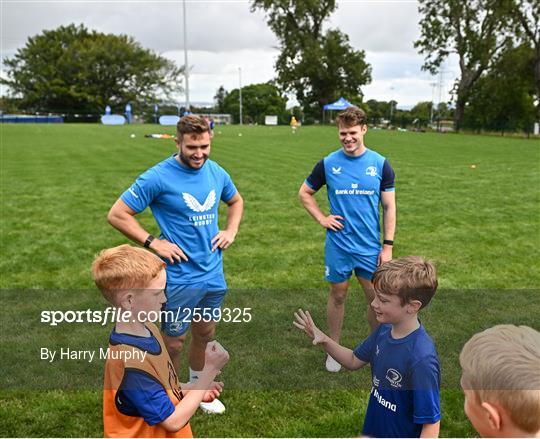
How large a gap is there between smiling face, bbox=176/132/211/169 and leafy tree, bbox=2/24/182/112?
7347cm

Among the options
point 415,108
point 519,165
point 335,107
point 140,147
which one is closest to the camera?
point 519,165

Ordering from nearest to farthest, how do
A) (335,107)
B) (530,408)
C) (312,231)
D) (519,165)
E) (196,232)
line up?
(530,408)
(196,232)
(312,231)
(519,165)
(335,107)

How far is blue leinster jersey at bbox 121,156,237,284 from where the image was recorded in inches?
127

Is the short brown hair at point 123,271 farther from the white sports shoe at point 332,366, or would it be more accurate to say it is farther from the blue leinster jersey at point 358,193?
the white sports shoe at point 332,366

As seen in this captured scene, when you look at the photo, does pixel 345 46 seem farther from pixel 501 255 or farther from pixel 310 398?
pixel 310 398

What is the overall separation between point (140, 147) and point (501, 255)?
767 inches

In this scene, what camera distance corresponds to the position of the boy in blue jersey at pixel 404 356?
2.17 metres

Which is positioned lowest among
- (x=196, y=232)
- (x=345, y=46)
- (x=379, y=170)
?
(x=196, y=232)

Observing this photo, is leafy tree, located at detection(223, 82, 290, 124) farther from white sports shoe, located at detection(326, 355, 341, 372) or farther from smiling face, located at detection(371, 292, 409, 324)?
smiling face, located at detection(371, 292, 409, 324)

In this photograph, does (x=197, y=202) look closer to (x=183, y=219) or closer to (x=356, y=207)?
(x=183, y=219)

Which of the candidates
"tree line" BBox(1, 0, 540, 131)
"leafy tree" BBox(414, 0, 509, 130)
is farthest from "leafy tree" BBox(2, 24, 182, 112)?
"leafy tree" BBox(414, 0, 509, 130)

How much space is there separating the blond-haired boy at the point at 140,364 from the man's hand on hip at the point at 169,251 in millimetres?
1179

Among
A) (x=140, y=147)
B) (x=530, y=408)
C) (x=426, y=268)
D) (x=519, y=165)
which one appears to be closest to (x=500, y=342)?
(x=530, y=408)

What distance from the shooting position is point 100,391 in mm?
3916
